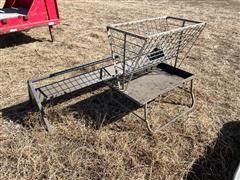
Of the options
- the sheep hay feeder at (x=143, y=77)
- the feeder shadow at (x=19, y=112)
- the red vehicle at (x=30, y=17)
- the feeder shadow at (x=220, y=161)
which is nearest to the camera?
the feeder shadow at (x=220, y=161)

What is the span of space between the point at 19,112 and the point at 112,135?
1206mm

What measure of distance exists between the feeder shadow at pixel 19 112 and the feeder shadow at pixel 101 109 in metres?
0.51

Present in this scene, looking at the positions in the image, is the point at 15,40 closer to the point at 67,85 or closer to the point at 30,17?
the point at 30,17

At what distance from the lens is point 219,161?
2480mm

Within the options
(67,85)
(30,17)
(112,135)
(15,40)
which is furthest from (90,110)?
(15,40)

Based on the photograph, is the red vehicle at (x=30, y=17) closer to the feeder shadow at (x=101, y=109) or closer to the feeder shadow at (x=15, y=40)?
the feeder shadow at (x=15, y=40)

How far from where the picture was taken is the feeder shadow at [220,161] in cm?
235

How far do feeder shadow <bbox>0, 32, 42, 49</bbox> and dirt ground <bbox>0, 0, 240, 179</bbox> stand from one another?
242 mm

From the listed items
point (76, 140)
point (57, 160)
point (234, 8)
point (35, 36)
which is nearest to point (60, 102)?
point (76, 140)

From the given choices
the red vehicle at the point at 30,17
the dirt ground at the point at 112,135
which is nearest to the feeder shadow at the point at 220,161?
the dirt ground at the point at 112,135

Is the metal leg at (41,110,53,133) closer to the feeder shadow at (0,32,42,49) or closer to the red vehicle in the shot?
the red vehicle

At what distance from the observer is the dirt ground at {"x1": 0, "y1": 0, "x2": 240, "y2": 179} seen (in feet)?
7.71

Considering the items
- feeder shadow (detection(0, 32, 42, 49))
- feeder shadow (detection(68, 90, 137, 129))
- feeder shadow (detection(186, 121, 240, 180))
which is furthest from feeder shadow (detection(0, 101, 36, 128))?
feeder shadow (detection(0, 32, 42, 49))

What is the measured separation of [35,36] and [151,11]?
443 cm
